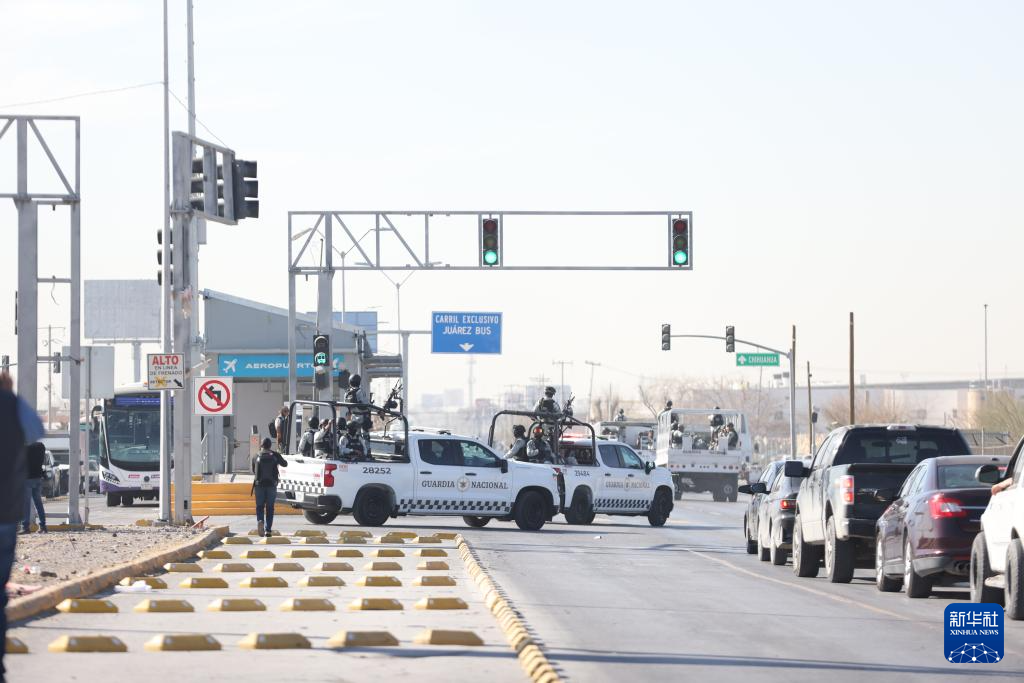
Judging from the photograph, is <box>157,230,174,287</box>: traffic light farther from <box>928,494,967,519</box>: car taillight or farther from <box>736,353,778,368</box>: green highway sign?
<box>736,353,778,368</box>: green highway sign

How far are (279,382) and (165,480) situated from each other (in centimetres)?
4406

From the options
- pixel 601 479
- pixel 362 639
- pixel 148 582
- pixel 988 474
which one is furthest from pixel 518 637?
pixel 601 479

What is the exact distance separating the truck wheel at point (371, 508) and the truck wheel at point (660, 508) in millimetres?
6641

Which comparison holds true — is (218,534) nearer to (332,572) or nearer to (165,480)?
Answer: (165,480)

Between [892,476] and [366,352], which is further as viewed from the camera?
[366,352]

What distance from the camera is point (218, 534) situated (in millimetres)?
24109

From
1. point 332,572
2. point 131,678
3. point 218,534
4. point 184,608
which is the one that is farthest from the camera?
point 218,534

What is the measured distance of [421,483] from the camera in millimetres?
29047

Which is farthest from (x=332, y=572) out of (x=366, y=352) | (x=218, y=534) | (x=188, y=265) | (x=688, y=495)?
(x=688, y=495)

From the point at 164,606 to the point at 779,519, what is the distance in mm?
10464

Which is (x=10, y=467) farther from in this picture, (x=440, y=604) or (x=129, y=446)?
(x=129, y=446)

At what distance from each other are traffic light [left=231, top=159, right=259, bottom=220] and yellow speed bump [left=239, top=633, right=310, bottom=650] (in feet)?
54.1

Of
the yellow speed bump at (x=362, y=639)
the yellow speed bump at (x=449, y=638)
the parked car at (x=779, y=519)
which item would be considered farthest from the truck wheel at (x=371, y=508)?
the yellow speed bump at (x=362, y=639)

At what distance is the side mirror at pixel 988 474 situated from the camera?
1459cm
